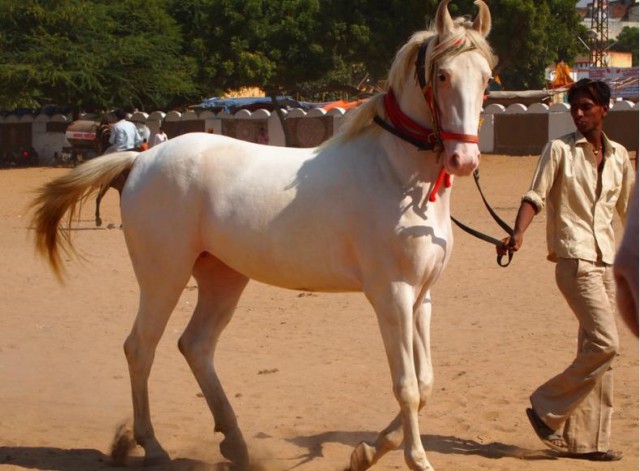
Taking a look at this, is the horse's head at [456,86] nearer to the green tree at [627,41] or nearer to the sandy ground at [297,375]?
the sandy ground at [297,375]

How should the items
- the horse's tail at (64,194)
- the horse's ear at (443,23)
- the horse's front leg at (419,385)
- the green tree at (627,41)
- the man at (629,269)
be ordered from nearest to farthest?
the man at (629,269)
the horse's ear at (443,23)
the horse's front leg at (419,385)
the horse's tail at (64,194)
the green tree at (627,41)

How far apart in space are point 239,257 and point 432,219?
111 cm

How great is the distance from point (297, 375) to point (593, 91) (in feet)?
10.4

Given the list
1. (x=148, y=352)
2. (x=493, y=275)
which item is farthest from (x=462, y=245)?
(x=148, y=352)

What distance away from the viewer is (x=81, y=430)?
6.53m

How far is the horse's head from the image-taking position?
4.74 m

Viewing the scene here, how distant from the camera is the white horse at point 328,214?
495cm

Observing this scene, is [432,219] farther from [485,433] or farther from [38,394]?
[38,394]

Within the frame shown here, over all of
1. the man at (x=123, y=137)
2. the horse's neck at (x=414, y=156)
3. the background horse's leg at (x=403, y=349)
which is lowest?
the man at (x=123, y=137)

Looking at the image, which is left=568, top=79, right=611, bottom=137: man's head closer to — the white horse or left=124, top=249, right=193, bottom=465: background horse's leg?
the white horse

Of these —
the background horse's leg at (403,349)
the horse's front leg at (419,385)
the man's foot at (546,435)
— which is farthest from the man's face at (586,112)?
the man's foot at (546,435)

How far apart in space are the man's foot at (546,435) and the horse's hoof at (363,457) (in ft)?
3.28

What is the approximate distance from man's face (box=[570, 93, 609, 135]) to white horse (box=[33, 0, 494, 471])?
0.73 metres

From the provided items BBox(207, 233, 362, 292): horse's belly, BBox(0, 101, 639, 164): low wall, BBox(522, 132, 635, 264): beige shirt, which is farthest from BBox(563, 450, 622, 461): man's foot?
BBox(0, 101, 639, 164): low wall
